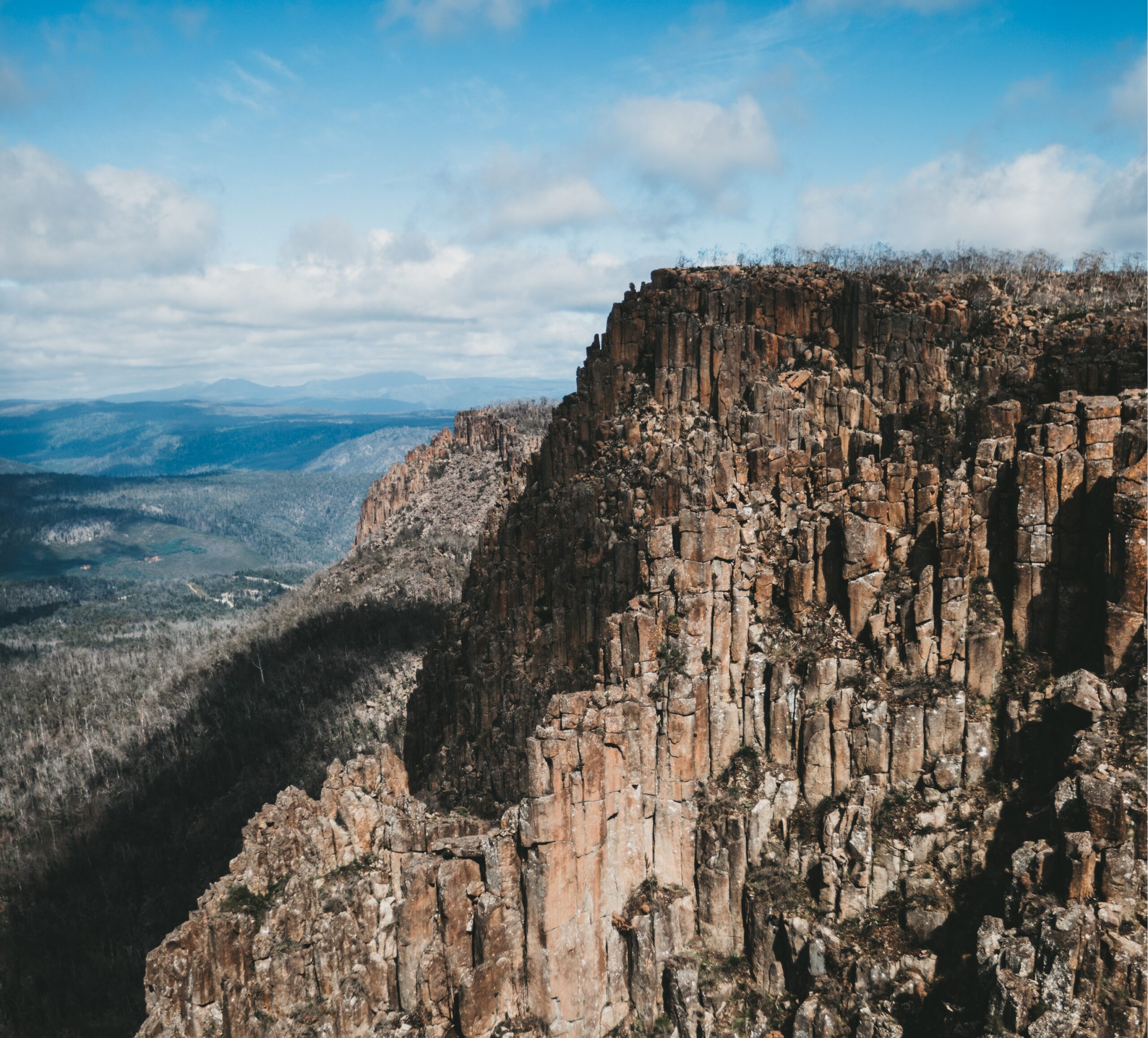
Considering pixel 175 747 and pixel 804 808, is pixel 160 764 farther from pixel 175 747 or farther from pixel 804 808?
pixel 804 808

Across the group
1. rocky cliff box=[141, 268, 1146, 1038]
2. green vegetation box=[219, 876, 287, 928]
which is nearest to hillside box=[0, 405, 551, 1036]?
rocky cliff box=[141, 268, 1146, 1038]

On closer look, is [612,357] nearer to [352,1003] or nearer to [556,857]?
[556,857]

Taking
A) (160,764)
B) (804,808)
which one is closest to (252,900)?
(804,808)

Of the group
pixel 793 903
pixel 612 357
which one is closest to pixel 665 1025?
pixel 793 903

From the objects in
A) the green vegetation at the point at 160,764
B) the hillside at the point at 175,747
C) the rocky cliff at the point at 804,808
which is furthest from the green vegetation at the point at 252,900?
the green vegetation at the point at 160,764

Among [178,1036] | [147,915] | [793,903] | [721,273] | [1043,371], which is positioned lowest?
[147,915]

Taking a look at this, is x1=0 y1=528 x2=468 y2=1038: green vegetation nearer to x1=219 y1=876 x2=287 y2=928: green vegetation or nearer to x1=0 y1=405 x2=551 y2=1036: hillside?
x1=0 y1=405 x2=551 y2=1036: hillside

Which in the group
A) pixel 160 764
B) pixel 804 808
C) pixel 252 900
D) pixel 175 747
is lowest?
pixel 160 764
